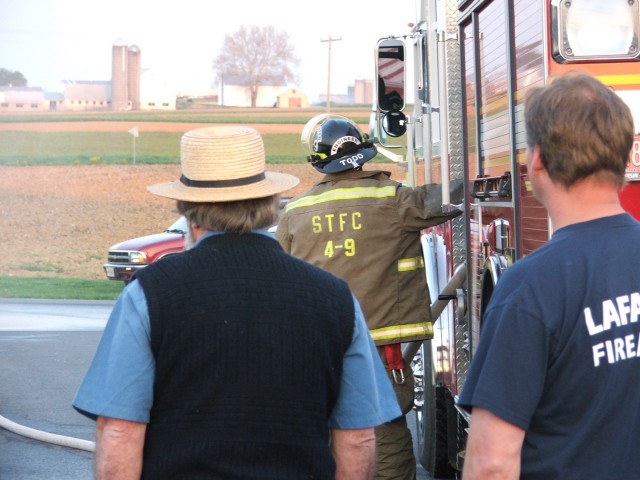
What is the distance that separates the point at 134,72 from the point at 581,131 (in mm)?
93784

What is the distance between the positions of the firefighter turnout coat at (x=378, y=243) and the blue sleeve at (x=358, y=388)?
2.49 meters

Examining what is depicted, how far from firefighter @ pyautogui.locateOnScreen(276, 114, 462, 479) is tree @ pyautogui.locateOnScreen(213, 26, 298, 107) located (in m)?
89.2

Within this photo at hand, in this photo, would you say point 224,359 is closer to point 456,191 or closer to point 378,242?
point 378,242

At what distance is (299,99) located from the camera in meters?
99.9

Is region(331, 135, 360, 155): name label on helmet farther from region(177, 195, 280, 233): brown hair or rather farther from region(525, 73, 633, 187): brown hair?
region(525, 73, 633, 187): brown hair

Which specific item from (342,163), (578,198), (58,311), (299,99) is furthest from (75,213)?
(299,99)

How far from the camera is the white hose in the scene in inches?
283

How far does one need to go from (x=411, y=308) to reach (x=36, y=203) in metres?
40.8

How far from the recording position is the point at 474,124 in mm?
5008

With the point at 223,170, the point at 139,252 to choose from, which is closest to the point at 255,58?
the point at 139,252

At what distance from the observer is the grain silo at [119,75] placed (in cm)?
9131

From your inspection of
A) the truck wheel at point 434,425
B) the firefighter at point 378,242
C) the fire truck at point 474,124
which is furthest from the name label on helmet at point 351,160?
the truck wheel at point 434,425

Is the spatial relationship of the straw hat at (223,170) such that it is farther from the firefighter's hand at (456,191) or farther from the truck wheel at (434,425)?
the truck wheel at (434,425)

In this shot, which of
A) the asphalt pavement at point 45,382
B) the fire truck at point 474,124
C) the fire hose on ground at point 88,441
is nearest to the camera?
the fire truck at point 474,124
